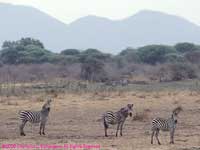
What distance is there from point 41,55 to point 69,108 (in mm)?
47718

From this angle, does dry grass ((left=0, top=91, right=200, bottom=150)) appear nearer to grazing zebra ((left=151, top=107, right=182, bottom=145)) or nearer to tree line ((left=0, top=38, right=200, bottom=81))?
grazing zebra ((left=151, top=107, right=182, bottom=145))

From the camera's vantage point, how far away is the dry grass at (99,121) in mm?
16188

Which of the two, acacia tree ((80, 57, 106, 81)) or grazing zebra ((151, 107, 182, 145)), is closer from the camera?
grazing zebra ((151, 107, 182, 145))

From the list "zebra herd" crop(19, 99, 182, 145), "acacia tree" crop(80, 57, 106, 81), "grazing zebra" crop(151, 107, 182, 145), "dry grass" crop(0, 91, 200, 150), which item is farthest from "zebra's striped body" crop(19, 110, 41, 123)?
"acacia tree" crop(80, 57, 106, 81)

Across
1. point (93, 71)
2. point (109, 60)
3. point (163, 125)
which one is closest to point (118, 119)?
point (163, 125)

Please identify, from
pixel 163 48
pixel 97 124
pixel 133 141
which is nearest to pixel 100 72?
pixel 163 48

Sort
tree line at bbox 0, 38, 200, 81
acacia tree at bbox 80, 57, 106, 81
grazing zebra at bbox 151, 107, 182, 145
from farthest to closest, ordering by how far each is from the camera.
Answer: tree line at bbox 0, 38, 200, 81
acacia tree at bbox 80, 57, 106, 81
grazing zebra at bbox 151, 107, 182, 145

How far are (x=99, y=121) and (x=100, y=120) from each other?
208 mm

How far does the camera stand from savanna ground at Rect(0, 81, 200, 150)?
16.2 m

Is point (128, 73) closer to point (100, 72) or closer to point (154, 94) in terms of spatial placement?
point (100, 72)

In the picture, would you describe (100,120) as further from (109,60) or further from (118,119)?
(109,60)

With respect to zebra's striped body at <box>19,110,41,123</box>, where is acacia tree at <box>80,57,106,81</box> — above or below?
above

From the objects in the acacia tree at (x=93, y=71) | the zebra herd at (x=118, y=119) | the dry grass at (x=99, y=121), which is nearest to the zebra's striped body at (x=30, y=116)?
the zebra herd at (x=118, y=119)

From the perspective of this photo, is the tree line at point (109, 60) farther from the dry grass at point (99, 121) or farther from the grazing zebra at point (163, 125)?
the grazing zebra at point (163, 125)
